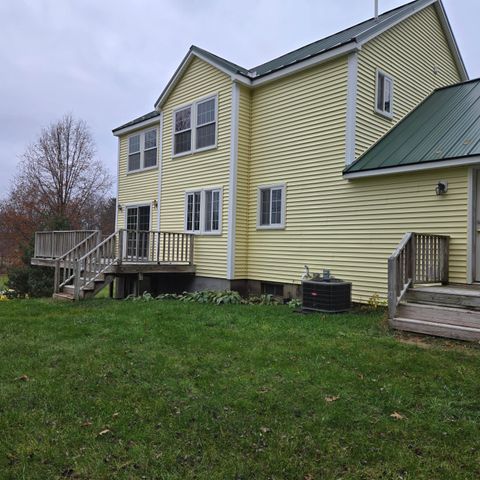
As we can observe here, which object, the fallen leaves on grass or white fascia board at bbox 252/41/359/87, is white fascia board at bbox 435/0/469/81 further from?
the fallen leaves on grass

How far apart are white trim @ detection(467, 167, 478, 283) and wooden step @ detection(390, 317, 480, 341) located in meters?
2.08

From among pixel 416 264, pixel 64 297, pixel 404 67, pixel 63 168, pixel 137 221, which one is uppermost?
pixel 63 168

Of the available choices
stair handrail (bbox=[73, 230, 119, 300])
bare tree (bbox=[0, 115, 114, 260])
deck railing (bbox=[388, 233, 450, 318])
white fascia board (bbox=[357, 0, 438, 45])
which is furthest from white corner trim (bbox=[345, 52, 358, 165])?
Answer: bare tree (bbox=[0, 115, 114, 260])

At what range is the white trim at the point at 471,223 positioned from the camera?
25.2 ft

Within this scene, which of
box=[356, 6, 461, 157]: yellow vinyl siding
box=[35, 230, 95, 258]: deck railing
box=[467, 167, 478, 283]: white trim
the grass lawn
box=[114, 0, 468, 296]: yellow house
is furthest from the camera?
box=[35, 230, 95, 258]: deck railing

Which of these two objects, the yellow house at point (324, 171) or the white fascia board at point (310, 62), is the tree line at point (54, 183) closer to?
the yellow house at point (324, 171)

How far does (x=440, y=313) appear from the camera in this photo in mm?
6246

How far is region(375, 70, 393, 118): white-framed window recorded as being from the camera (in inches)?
401

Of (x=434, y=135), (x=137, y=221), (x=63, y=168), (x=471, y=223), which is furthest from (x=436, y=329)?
(x=63, y=168)

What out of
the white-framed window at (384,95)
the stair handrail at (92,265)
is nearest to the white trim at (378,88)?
the white-framed window at (384,95)

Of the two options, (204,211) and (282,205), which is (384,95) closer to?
(282,205)

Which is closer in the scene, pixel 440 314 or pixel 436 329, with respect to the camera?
pixel 436 329

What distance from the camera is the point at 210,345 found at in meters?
5.82

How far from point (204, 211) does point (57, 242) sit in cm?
534
